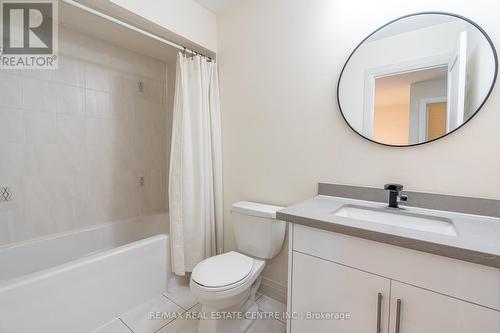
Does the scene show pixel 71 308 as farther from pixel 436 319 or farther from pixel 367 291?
pixel 436 319

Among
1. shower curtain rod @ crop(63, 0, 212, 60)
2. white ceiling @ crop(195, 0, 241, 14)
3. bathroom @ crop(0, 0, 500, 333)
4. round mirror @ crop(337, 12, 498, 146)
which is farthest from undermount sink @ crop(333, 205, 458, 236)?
white ceiling @ crop(195, 0, 241, 14)

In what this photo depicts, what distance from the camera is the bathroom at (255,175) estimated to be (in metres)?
0.91

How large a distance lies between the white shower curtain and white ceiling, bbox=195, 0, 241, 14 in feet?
1.45

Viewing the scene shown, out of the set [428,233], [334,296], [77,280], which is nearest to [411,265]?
[428,233]

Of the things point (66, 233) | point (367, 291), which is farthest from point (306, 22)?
point (66, 233)

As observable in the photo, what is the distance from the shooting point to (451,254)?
697mm

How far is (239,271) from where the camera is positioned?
4.26ft

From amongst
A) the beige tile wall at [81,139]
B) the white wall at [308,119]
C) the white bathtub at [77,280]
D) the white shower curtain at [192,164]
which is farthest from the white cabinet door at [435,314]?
the beige tile wall at [81,139]

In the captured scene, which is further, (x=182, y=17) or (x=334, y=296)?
(x=182, y=17)

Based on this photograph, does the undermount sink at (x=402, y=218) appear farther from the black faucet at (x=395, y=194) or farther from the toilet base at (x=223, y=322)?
the toilet base at (x=223, y=322)

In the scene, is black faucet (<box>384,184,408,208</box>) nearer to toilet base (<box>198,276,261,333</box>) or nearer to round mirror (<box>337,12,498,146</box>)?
round mirror (<box>337,12,498,146</box>)

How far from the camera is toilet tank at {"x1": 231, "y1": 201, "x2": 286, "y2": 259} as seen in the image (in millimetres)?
1470

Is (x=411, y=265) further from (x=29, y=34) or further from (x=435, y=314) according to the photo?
(x=29, y=34)

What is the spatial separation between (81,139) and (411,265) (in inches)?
101
